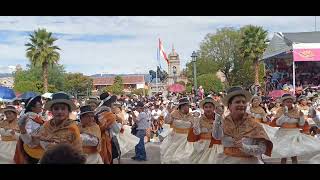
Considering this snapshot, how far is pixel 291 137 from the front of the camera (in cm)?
1059

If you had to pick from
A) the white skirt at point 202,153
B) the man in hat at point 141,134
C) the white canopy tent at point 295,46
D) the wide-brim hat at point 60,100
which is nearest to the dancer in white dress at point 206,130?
the white skirt at point 202,153

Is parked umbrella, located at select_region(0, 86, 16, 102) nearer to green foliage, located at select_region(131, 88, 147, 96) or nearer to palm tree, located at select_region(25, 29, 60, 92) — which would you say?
palm tree, located at select_region(25, 29, 60, 92)

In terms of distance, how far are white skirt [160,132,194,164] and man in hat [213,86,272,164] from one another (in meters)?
4.74

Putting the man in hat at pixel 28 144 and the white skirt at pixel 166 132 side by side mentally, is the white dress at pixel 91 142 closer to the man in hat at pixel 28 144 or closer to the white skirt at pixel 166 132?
the man in hat at pixel 28 144

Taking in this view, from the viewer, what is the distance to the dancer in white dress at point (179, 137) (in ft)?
35.7

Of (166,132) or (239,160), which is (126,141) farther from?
(239,160)

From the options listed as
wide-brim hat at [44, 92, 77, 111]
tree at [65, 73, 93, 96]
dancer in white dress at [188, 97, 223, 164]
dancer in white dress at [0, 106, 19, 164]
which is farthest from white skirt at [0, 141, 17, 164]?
tree at [65, 73, 93, 96]

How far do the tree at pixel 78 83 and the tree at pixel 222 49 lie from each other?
2182 cm

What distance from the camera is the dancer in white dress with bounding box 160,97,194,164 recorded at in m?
10.9

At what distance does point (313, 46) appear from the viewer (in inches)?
1029
